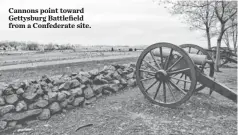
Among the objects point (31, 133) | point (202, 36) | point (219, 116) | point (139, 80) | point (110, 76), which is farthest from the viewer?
point (202, 36)

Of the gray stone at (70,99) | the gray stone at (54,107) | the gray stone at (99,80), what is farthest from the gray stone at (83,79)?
the gray stone at (54,107)

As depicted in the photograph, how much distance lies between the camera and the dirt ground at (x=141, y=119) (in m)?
3.92

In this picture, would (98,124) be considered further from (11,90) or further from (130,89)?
(130,89)

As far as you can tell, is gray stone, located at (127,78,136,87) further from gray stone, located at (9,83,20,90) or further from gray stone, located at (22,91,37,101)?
gray stone, located at (9,83,20,90)

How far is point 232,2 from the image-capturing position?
1146 centimetres

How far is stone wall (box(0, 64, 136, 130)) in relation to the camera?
4359 millimetres

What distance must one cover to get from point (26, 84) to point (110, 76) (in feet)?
8.61

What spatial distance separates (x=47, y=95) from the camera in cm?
488

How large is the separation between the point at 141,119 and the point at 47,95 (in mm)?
2202

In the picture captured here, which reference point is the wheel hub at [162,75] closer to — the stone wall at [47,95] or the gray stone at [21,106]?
the stone wall at [47,95]

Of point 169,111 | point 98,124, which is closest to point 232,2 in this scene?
point 169,111

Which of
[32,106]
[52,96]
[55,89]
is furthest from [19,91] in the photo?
[55,89]

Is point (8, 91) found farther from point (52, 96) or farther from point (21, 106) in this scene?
point (52, 96)

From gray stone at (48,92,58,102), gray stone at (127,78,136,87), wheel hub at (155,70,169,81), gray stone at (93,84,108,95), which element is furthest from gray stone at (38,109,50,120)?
gray stone at (127,78,136,87)
